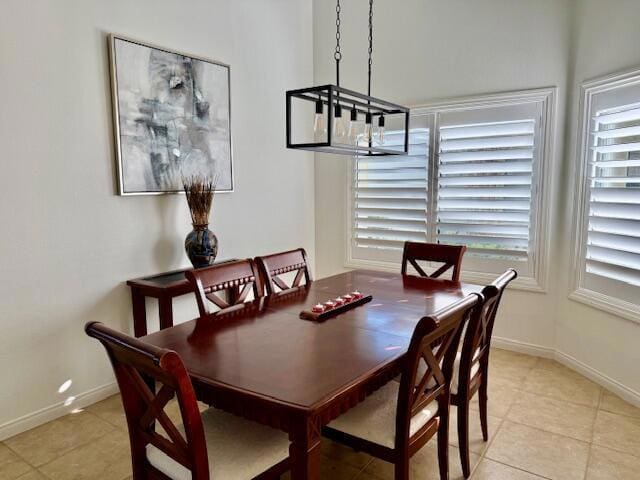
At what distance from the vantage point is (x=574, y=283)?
341 centimetres

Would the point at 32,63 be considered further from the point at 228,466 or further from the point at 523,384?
the point at 523,384

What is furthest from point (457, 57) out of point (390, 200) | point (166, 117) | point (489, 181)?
point (166, 117)

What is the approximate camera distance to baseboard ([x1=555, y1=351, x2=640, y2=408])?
292 centimetres

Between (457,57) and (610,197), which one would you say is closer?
(610,197)

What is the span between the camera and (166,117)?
3209 millimetres

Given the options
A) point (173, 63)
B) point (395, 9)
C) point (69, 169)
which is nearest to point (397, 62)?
point (395, 9)

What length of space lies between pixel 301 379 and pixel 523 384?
91.2 inches

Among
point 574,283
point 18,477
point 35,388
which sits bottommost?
point 18,477

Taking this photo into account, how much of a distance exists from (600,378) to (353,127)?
2.47 meters

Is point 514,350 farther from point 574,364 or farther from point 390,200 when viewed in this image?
point 390,200

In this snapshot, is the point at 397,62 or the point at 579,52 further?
the point at 397,62

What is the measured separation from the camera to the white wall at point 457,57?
11.3 ft

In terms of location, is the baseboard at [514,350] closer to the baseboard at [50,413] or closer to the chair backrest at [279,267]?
the baseboard at [50,413]

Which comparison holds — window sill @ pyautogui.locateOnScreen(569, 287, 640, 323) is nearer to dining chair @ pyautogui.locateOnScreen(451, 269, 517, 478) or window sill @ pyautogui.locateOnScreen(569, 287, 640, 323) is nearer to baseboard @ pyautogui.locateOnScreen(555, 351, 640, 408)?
baseboard @ pyautogui.locateOnScreen(555, 351, 640, 408)
